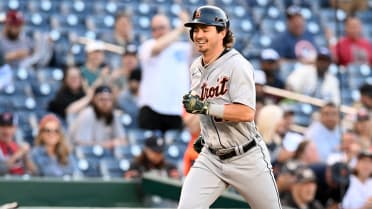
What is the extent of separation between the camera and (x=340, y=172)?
409 inches

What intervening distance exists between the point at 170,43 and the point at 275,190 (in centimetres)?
457

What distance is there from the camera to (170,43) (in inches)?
444

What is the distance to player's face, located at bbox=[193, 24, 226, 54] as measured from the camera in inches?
268

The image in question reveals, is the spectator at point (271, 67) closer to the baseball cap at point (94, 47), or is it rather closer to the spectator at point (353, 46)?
the spectator at point (353, 46)

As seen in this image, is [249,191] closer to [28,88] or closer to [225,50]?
[225,50]

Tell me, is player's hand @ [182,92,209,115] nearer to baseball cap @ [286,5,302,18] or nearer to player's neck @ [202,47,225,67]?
player's neck @ [202,47,225,67]

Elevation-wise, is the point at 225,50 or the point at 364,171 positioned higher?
the point at 225,50

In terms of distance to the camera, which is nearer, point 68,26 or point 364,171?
point 364,171

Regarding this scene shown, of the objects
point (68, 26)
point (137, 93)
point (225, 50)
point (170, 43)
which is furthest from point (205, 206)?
point (68, 26)

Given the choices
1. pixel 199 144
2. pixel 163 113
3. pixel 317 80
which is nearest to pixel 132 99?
pixel 163 113

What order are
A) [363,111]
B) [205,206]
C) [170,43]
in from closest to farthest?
[205,206] → [170,43] → [363,111]

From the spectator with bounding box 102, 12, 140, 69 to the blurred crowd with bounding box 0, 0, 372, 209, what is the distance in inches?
0.5

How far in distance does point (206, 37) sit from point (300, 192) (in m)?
3.36

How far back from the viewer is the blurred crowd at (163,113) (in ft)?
34.0
